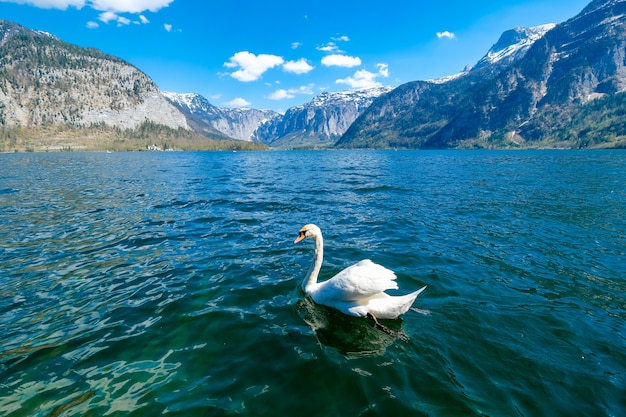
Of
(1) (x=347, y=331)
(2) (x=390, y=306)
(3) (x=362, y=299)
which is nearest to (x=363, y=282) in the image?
(3) (x=362, y=299)

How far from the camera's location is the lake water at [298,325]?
575cm

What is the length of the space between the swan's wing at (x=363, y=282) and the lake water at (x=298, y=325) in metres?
1.06

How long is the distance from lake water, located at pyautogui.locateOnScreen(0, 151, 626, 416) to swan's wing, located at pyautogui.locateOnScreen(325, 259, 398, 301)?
1061mm

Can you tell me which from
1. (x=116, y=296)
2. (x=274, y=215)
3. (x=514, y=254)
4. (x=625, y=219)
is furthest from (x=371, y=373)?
(x=625, y=219)

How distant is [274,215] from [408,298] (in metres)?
15.7

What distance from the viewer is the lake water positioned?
18.9 ft

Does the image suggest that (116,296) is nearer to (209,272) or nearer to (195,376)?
(209,272)

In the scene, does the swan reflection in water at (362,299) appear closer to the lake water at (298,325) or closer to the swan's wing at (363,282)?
the swan's wing at (363,282)

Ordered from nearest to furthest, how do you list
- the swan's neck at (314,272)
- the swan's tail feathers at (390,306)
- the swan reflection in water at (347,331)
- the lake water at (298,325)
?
1. the lake water at (298,325)
2. the swan reflection in water at (347,331)
3. the swan's tail feathers at (390,306)
4. the swan's neck at (314,272)

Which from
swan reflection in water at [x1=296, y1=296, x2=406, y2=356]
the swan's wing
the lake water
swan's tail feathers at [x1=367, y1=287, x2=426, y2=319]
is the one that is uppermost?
the swan's wing

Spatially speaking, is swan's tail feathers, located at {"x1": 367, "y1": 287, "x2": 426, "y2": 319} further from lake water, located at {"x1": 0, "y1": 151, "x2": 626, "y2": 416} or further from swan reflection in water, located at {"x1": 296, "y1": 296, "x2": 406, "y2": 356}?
lake water, located at {"x1": 0, "y1": 151, "x2": 626, "y2": 416}

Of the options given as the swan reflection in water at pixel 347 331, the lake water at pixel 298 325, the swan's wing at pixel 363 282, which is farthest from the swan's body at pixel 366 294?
the lake water at pixel 298 325

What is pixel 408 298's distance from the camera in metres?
7.57

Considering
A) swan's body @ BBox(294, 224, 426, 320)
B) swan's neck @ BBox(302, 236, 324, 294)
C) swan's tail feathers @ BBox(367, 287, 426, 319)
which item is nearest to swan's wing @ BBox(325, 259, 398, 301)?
swan's body @ BBox(294, 224, 426, 320)
